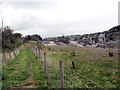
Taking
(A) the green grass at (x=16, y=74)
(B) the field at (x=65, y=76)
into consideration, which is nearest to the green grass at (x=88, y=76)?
(B) the field at (x=65, y=76)

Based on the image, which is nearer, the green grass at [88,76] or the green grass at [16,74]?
the green grass at [88,76]

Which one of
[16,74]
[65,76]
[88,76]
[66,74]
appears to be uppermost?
[65,76]

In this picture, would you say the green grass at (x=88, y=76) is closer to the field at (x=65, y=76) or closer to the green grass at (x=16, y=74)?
the field at (x=65, y=76)

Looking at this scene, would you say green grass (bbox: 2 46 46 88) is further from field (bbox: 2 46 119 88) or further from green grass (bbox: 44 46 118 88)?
green grass (bbox: 44 46 118 88)

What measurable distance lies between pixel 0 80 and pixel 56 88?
4978 millimetres

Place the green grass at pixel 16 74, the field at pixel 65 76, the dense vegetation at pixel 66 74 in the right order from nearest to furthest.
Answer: the field at pixel 65 76 → the dense vegetation at pixel 66 74 → the green grass at pixel 16 74

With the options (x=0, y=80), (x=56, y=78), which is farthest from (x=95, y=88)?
(x=0, y=80)

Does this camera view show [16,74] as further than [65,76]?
Yes

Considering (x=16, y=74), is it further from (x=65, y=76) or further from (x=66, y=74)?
(x=65, y=76)

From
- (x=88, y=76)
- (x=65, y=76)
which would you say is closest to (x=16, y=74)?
(x=65, y=76)

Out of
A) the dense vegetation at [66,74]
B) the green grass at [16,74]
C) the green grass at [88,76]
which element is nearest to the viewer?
the green grass at [88,76]

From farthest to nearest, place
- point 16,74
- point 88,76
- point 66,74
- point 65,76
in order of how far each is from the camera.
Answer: point 16,74 < point 88,76 < point 66,74 < point 65,76

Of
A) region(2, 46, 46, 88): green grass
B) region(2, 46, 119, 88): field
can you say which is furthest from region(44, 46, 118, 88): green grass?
region(2, 46, 46, 88): green grass

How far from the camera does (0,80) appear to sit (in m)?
10.8
